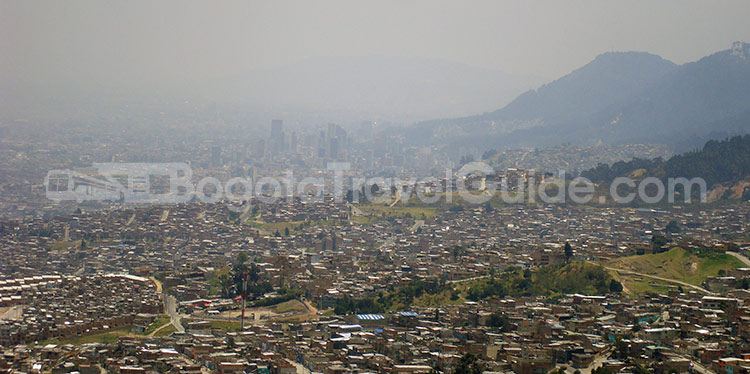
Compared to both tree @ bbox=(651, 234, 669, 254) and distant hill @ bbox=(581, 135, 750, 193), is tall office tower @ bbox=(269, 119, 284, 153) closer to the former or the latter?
distant hill @ bbox=(581, 135, 750, 193)

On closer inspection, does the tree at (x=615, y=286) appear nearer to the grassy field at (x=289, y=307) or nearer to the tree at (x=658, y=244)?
the tree at (x=658, y=244)

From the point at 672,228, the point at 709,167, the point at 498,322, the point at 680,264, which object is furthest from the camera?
the point at 709,167

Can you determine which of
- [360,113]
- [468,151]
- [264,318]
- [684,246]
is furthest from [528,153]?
[360,113]

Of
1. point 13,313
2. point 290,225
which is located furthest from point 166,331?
point 290,225

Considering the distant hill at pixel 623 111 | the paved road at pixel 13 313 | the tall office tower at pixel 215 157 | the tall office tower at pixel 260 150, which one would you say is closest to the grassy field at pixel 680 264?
the paved road at pixel 13 313

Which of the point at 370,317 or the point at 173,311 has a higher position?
the point at 370,317

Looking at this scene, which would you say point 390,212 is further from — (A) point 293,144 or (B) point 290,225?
(A) point 293,144
